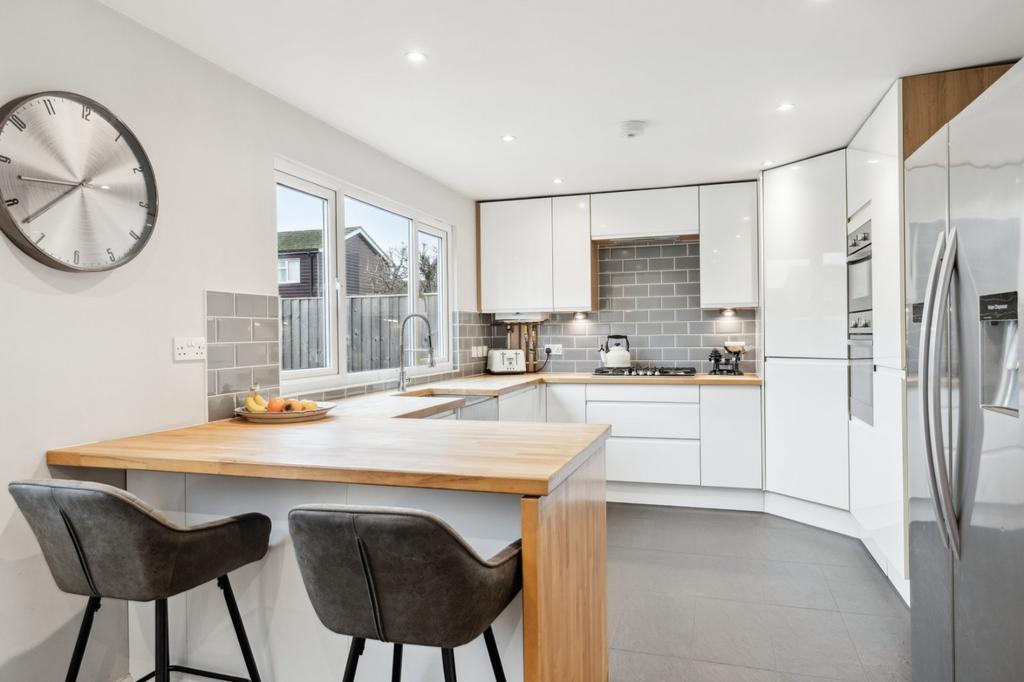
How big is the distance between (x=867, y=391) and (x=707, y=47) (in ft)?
6.46

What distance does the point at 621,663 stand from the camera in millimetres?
2363

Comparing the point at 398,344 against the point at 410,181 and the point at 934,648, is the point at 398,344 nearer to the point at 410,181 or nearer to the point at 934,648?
the point at 410,181

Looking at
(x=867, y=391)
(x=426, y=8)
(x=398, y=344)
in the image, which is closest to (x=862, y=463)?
(x=867, y=391)

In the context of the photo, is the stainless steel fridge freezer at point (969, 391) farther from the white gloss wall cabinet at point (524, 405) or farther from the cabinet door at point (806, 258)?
the white gloss wall cabinet at point (524, 405)

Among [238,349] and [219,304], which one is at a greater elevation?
[219,304]

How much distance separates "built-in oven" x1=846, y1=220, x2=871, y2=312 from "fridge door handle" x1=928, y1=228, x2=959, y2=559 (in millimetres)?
1728

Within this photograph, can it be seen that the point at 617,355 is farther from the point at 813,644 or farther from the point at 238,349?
the point at 238,349

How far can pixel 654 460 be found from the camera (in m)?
4.46

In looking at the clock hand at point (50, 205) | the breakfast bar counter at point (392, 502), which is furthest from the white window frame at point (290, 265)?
the clock hand at point (50, 205)

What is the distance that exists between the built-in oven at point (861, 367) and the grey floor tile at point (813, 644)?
108 centimetres

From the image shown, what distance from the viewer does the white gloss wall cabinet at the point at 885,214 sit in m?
2.77

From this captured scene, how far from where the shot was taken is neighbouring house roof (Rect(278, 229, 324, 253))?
9.93 feet

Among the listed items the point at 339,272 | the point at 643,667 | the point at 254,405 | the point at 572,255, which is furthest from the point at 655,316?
the point at 254,405

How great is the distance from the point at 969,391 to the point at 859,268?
213 centimetres
